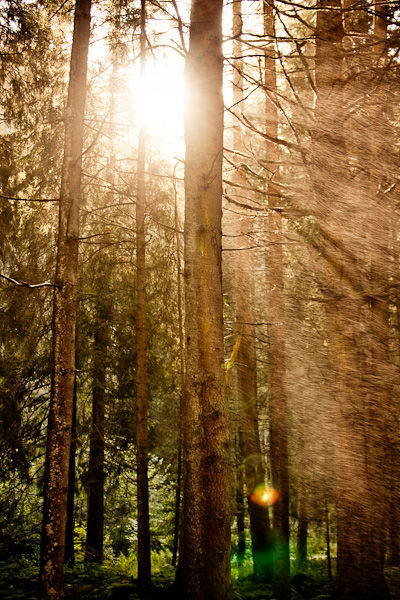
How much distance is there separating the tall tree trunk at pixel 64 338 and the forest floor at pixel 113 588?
1776 millimetres

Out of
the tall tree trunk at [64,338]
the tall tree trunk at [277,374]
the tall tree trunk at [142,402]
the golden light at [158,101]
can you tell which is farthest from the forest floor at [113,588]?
the golden light at [158,101]

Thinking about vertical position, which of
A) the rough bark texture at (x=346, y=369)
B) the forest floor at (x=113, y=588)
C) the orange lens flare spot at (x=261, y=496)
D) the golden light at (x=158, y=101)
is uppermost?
the golden light at (x=158, y=101)

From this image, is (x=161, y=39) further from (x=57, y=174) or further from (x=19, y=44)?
(x=57, y=174)

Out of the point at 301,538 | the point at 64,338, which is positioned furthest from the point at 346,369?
the point at 301,538

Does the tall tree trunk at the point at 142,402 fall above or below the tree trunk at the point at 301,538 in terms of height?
above

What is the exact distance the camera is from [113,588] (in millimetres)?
6117

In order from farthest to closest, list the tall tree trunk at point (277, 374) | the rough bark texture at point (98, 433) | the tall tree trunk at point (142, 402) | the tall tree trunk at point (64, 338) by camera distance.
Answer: the rough bark texture at point (98, 433) → the tall tree trunk at point (277, 374) → the tall tree trunk at point (142, 402) → the tall tree trunk at point (64, 338)

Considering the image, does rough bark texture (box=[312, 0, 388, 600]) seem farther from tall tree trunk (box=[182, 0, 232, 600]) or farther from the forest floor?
tall tree trunk (box=[182, 0, 232, 600])

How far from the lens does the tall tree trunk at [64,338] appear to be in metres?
4.27

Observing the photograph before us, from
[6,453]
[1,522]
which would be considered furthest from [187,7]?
[1,522]

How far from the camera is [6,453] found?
7234 millimetres

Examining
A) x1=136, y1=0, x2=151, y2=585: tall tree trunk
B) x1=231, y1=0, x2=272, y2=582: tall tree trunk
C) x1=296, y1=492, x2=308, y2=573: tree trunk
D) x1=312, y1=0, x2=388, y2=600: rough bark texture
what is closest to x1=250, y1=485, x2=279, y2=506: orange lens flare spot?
x1=231, y1=0, x2=272, y2=582: tall tree trunk

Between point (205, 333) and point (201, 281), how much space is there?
1.51 ft

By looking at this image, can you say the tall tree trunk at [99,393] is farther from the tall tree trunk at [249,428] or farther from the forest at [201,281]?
the tall tree trunk at [249,428]
